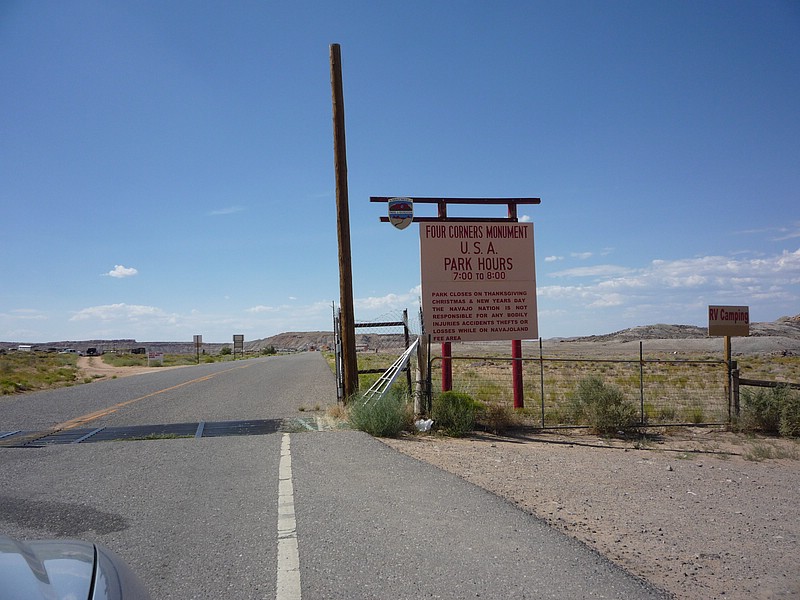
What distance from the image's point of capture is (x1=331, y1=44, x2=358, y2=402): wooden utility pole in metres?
14.2

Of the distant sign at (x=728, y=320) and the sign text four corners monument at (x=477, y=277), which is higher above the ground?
the sign text four corners monument at (x=477, y=277)

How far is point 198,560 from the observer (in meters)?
5.28

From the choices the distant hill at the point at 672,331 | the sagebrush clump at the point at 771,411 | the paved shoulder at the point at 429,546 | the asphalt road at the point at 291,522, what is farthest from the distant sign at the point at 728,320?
the distant hill at the point at 672,331

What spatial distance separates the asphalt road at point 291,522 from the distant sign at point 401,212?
5.56 meters

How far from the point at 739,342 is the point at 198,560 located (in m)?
90.7

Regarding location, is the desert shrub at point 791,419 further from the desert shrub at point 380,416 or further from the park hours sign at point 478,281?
the desert shrub at point 380,416

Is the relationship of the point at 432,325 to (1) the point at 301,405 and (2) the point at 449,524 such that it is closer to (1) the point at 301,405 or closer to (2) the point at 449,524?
(1) the point at 301,405

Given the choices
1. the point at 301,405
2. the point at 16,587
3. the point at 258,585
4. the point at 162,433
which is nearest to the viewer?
the point at 16,587

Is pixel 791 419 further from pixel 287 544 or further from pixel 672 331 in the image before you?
pixel 672 331

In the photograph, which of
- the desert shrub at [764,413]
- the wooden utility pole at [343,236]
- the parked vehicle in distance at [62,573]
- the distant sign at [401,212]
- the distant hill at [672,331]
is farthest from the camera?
the distant hill at [672,331]

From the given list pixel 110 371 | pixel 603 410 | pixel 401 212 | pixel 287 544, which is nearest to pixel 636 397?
pixel 603 410

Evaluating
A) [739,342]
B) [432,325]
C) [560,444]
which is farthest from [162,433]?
[739,342]

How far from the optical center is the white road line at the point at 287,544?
466cm

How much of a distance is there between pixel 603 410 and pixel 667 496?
501cm
